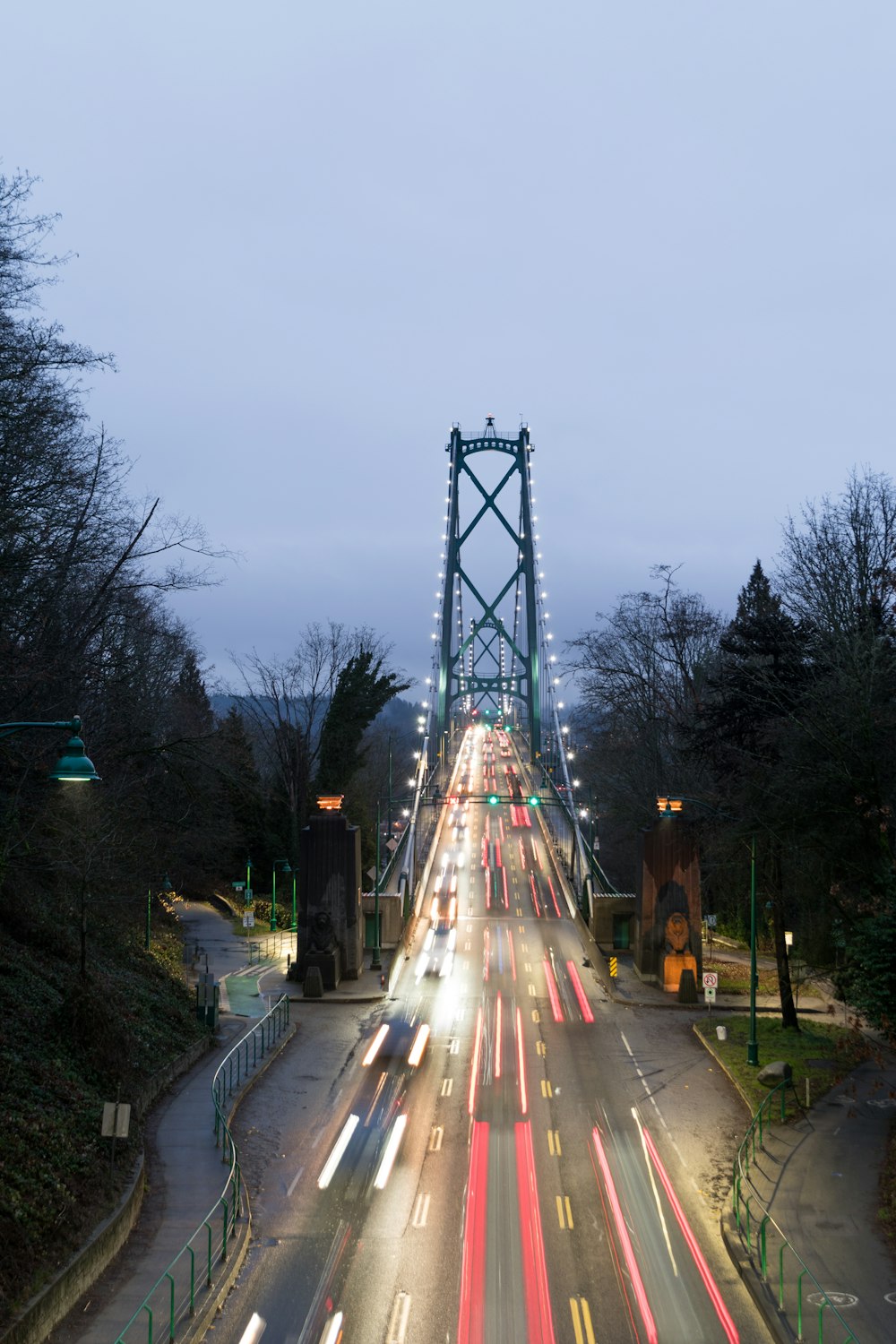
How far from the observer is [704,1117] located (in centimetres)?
2447

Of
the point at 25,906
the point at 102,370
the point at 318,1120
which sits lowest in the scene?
the point at 318,1120

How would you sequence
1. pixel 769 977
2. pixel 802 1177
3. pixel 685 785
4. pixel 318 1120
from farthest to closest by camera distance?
pixel 685 785 < pixel 769 977 < pixel 318 1120 < pixel 802 1177

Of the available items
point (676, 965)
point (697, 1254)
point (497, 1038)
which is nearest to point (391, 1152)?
point (697, 1254)

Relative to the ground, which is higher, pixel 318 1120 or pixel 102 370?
pixel 102 370

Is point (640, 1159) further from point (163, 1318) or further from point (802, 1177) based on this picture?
point (163, 1318)

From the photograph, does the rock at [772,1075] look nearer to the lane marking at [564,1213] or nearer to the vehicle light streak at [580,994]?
the lane marking at [564,1213]

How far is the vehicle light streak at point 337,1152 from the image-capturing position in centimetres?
2038

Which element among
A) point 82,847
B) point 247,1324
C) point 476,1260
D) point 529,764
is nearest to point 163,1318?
point 247,1324

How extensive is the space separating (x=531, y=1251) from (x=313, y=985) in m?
21.3

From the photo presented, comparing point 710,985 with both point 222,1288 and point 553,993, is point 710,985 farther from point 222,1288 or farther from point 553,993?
point 222,1288

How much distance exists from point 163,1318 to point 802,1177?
12.0 meters

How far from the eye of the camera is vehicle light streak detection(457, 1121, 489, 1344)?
48.5 ft

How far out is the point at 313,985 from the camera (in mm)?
37656

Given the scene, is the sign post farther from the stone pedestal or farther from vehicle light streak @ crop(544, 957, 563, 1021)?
vehicle light streak @ crop(544, 957, 563, 1021)
